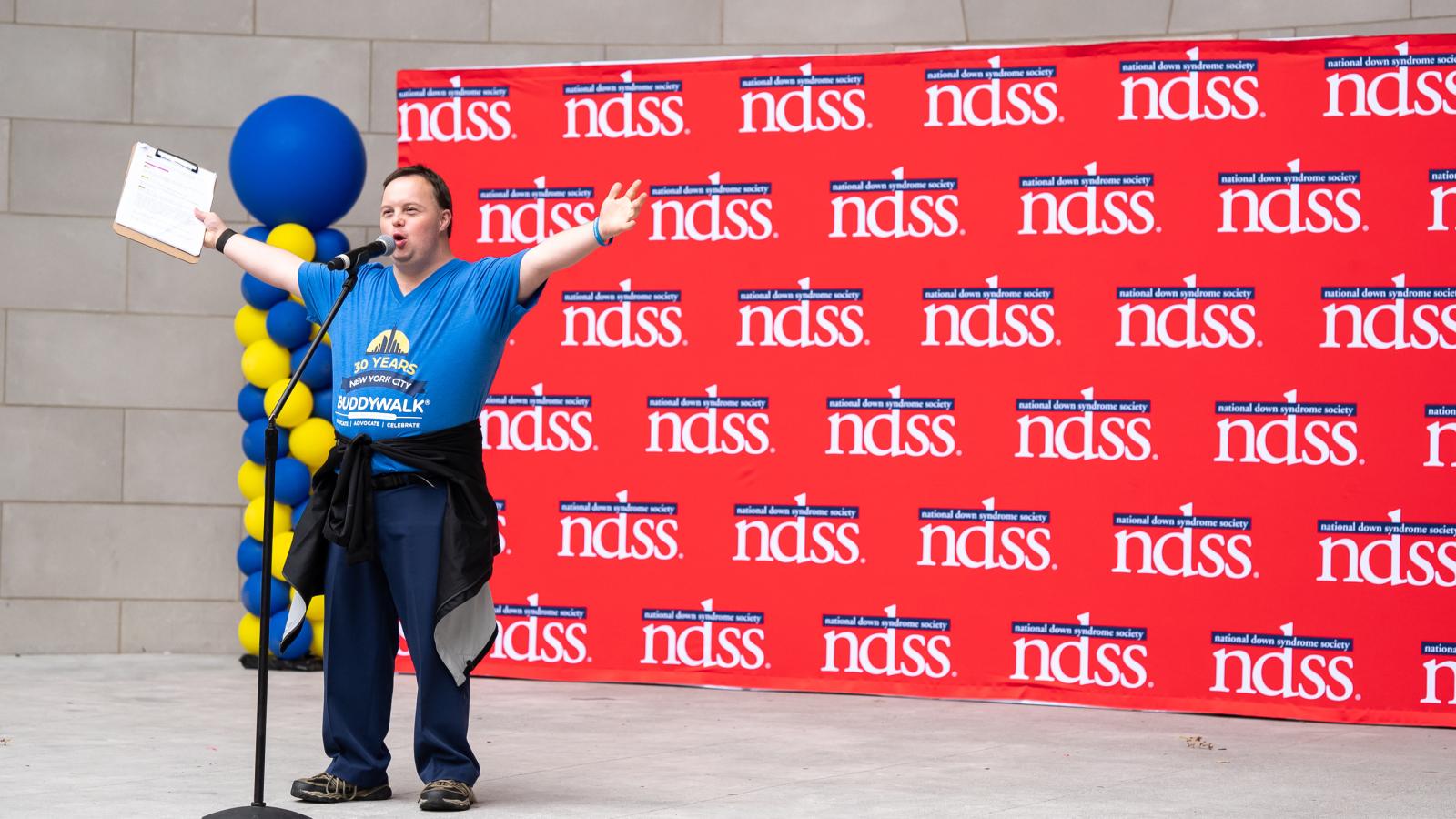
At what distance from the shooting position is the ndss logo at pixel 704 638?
237 inches

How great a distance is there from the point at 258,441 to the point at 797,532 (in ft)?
6.96

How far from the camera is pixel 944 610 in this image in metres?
5.84

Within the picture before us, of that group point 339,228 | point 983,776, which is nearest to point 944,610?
→ point 983,776

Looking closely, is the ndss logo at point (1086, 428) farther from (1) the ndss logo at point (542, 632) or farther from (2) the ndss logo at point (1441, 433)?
(1) the ndss logo at point (542, 632)

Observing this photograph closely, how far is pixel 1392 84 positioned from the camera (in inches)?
215

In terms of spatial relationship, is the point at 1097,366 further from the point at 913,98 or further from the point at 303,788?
the point at 303,788

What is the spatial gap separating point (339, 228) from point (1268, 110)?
3.95 meters

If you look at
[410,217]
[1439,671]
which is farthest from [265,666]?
[1439,671]

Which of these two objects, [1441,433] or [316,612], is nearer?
[1441,433]

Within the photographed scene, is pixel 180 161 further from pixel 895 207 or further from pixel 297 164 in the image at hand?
pixel 895 207

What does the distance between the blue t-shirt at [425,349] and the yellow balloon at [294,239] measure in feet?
7.33

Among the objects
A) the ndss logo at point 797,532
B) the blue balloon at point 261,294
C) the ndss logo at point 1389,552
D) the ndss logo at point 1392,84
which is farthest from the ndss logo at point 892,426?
the blue balloon at point 261,294

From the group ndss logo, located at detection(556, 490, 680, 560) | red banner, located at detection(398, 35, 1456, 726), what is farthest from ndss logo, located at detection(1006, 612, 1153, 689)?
ndss logo, located at detection(556, 490, 680, 560)

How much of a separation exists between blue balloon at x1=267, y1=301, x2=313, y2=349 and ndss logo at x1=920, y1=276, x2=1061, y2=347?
240 centimetres
